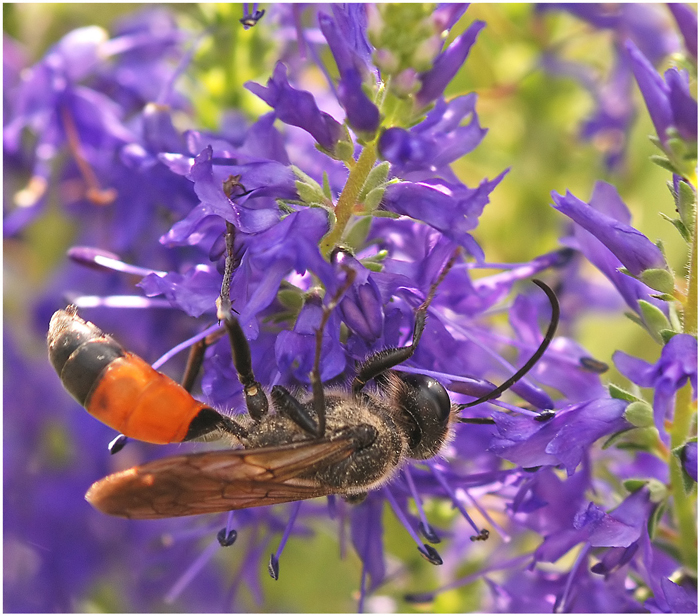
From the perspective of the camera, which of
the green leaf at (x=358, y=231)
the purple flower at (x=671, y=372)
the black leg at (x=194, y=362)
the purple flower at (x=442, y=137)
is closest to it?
the purple flower at (x=671, y=372)

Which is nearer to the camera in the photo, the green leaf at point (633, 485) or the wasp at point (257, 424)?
the wasp at point (257, 424)

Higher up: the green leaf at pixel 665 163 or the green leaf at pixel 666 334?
the green leaf at pixel 665 163

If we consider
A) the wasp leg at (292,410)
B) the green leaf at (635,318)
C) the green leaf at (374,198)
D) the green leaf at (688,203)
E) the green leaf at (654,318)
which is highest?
the green leaf at (688,203)

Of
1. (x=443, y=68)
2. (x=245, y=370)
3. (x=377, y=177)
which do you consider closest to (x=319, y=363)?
(x=245, y=370)

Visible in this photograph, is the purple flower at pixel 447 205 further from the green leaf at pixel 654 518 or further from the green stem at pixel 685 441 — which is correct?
the green leaf at pixel 654 518

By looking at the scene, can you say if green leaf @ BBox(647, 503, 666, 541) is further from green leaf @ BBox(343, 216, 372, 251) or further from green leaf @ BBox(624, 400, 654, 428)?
green leaf @ BBox(343, 216, 372, 251)

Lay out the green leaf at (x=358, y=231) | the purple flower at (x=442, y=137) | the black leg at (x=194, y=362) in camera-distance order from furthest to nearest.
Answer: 1. the black leg at (x=194, y=362)
2. the green leaf at (x=358, y=231)
3. the purple flower at (x=442, y=137)

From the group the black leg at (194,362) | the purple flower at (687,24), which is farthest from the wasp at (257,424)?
the purple flower at (687,24)
